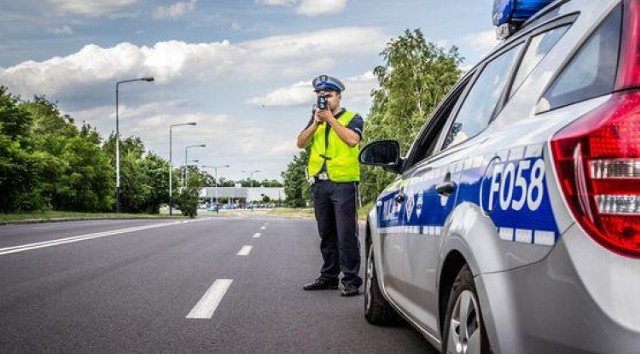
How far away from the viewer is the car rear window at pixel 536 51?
271 cm

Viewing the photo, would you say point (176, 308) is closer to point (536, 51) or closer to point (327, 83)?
point (327, 83)

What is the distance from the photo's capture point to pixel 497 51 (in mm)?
3627

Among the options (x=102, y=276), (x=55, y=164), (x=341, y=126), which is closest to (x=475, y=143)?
(x=341, y=126)

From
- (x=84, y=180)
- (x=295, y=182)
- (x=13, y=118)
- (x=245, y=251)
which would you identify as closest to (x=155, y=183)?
(x=84, y=180)

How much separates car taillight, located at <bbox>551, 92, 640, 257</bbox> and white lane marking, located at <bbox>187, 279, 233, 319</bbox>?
4.29 meters

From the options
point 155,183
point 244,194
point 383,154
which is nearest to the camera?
point 383,154

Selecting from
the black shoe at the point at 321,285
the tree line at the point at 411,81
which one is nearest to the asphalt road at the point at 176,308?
the black shoe at the point at 321,285

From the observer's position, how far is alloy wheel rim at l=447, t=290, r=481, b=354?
2.71m

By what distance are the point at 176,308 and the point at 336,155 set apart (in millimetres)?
2189

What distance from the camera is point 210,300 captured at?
6676 mm

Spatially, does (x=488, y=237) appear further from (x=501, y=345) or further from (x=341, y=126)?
(x=341, y=126)

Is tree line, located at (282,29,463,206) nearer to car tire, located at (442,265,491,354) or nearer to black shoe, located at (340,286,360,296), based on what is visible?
black shoe, located at (340,286,360,296)

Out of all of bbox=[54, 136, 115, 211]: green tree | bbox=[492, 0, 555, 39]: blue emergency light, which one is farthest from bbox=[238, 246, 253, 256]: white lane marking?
bbox=[54, 136, 115, 211]: green tree

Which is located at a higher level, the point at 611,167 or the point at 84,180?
the point at 84,180
